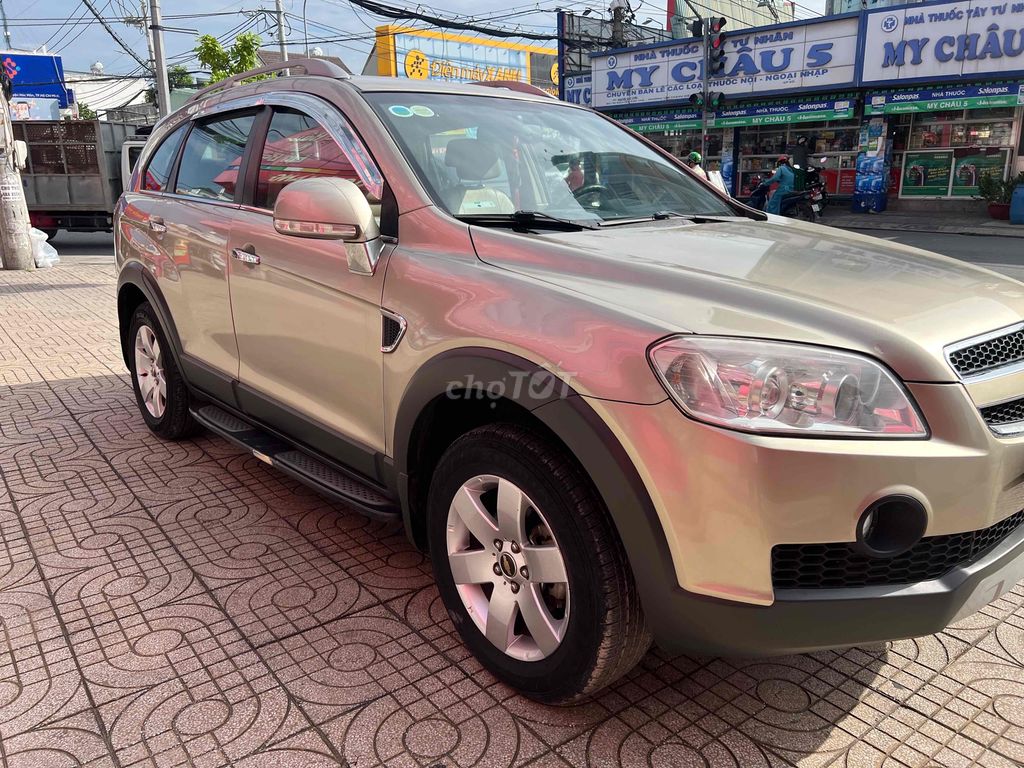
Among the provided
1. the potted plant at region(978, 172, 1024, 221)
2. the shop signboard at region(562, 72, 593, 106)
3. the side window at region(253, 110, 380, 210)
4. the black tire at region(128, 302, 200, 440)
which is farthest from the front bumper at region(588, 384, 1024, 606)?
the shop signboard at region(562, 72, 593, 106)

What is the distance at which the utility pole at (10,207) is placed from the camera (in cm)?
1192

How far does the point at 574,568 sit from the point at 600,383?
483 mm

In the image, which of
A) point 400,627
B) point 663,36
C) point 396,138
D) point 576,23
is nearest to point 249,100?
point 396,138

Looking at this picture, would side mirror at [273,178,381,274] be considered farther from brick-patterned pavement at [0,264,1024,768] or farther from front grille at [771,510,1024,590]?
front grille at [771,510,1024,590]

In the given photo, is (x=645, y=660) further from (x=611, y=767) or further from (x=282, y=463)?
(x=282, y=463)

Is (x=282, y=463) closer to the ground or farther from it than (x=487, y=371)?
closer to the ground

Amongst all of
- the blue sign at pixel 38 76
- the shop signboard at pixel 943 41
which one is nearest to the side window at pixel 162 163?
the shop signboard at pixel 943 41

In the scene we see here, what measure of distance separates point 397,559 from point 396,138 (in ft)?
5.32

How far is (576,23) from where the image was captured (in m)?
29.0

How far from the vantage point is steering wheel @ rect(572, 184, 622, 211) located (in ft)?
9.82

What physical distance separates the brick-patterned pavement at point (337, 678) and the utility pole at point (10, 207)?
411 inches

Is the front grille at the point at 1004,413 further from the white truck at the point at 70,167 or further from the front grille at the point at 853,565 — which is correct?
the white truck at the point at 70,167

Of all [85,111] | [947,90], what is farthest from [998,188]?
[85,111]

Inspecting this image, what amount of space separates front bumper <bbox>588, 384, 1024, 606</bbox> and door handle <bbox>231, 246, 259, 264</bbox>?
1.93 metres
